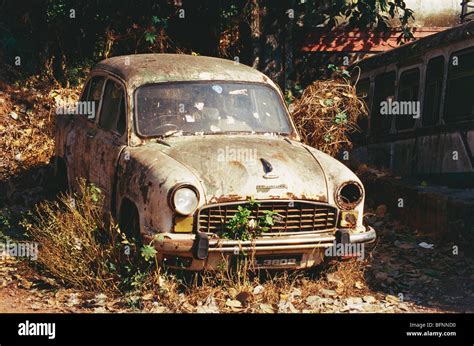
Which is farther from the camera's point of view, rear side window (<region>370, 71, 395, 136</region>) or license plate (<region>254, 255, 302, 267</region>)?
rear side window (<region>370, 71, 395, 136</region>)

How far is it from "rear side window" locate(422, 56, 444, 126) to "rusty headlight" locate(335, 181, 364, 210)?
472 centimetres

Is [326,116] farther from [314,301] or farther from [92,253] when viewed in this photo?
[92,253]

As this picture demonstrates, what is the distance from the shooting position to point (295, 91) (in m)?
15.3

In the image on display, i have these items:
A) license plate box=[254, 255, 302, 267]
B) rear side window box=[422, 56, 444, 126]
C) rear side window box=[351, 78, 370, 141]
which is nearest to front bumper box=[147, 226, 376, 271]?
license plate box=[254, 255, 302, 267]

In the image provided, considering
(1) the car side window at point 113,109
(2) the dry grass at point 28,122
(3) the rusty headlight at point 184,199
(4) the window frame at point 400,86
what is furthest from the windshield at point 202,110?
(4) the window frame at point 400,86

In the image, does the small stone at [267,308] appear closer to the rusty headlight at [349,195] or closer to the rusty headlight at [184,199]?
the rusty headlight at [184,199]

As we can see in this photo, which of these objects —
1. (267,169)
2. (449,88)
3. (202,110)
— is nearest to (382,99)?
(449,88)

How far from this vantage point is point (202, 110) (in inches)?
329

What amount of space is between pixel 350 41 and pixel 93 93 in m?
10.2

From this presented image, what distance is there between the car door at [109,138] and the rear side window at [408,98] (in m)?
5.50

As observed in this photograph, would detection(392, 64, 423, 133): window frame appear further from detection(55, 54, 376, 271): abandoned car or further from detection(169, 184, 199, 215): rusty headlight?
detection(169, 184, 199, 215): rusty headlight

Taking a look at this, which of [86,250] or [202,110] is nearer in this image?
[86,250]

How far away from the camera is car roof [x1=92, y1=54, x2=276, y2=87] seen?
28.0 feet
